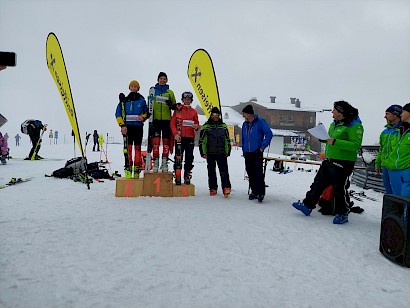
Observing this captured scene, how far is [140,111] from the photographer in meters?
5.51

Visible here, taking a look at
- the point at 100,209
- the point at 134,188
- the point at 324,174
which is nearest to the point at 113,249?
the point at 100,209

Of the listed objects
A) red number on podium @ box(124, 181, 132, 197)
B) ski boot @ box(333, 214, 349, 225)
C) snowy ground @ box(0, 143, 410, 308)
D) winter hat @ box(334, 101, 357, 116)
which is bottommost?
snowy ground @ box(0, 143, 410, 308)

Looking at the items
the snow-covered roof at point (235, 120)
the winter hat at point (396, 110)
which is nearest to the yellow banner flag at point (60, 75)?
the winter hat at point (396, 110)

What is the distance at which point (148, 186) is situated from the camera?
17.3ft

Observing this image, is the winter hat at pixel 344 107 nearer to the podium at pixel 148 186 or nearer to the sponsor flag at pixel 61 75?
the podium at pixel 148 186

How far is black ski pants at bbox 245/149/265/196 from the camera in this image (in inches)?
208

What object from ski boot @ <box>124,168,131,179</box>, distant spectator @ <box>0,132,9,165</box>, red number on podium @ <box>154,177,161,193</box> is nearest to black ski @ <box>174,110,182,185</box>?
red number on podium @ <box>154,177,161,193</box>

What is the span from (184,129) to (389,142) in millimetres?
3493

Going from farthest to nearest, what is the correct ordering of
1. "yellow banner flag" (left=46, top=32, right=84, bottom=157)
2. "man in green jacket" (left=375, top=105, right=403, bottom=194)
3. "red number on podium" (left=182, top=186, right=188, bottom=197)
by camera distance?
"yellow banner flag" (left=46, top=32, right=84, bottom=157), "red number on podium" (left=182, top=186, right=188, bottom=197), "man in green jacket" (left=375, top=105, right=403, bottom=194)

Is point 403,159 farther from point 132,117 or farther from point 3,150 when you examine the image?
point 3,150

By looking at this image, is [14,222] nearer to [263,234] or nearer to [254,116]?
[263,234]

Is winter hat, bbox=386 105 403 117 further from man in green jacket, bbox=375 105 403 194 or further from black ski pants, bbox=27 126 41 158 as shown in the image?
black ski pants, bbox=27 126 41 158

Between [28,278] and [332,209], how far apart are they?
4.22m

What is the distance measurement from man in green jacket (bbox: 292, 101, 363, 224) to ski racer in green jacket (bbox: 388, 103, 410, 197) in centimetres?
46
